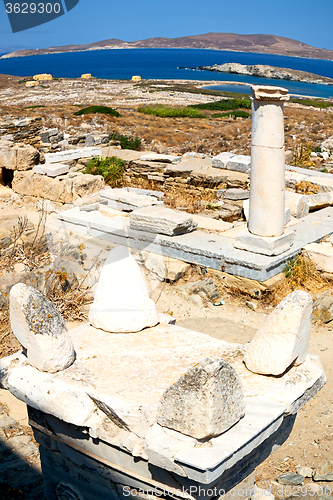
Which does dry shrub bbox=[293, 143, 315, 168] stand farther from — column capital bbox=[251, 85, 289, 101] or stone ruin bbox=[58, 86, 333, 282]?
column capital bbox=[251, 85, 289, 101]

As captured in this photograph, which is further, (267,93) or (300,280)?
(300,280)

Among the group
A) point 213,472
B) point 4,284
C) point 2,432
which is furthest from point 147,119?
point 213,472

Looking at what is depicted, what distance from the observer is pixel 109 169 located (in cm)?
1071

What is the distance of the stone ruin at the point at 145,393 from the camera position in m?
2.11

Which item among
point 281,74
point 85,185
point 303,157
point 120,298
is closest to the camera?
point 120,298

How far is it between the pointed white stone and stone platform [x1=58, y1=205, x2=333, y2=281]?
328 centimetres

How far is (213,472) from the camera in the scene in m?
1.99

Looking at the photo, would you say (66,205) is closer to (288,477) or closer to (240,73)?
(288,477)

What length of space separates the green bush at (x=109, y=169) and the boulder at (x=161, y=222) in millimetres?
3722

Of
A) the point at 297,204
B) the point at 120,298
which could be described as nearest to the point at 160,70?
the point at 297,204

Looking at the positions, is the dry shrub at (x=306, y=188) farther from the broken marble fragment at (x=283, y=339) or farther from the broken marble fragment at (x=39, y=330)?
the broken marble fragment at (x=39, y=330)

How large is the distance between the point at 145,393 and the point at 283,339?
0.79 m

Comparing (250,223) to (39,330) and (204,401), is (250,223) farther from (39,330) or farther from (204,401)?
(204,401)

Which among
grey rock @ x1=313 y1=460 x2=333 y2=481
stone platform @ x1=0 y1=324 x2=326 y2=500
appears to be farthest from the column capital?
grey rock @ x1=313 y1=460 x2=333 y2=481
